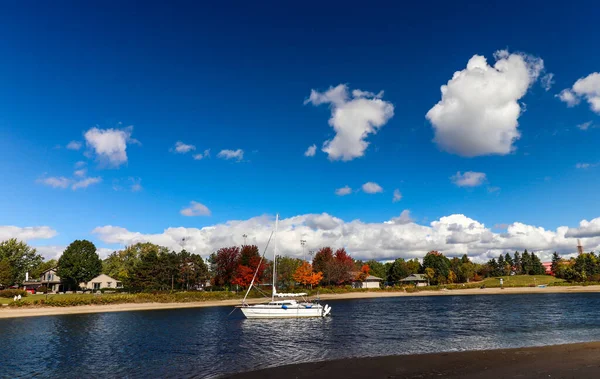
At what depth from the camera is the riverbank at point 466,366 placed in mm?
20266

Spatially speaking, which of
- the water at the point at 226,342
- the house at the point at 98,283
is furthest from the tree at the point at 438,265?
the house at the point at 98,283

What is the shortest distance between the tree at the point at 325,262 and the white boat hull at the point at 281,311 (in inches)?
2558

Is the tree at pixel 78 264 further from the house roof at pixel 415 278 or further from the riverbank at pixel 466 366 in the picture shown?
the house roof at pixel 415 278

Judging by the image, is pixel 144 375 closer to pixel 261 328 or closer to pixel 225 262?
pixel 261 328

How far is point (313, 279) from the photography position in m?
121

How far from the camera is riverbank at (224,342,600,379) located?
66.5 ft

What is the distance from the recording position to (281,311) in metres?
61.7

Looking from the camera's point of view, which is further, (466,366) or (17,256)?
(17,256)

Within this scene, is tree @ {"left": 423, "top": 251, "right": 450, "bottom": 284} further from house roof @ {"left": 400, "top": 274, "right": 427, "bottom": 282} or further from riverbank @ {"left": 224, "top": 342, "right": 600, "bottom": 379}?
riverbank @ {"left": 224, "top": 342, "right": 600, "bottom": 379}

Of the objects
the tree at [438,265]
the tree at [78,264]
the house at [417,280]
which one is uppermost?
the tree at [78,264]

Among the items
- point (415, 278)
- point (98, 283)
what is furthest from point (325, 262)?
point (98, 283)

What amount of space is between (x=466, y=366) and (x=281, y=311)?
42.8m

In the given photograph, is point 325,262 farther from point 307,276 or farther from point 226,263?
point 226,263

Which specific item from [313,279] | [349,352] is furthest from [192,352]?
[313,279]
